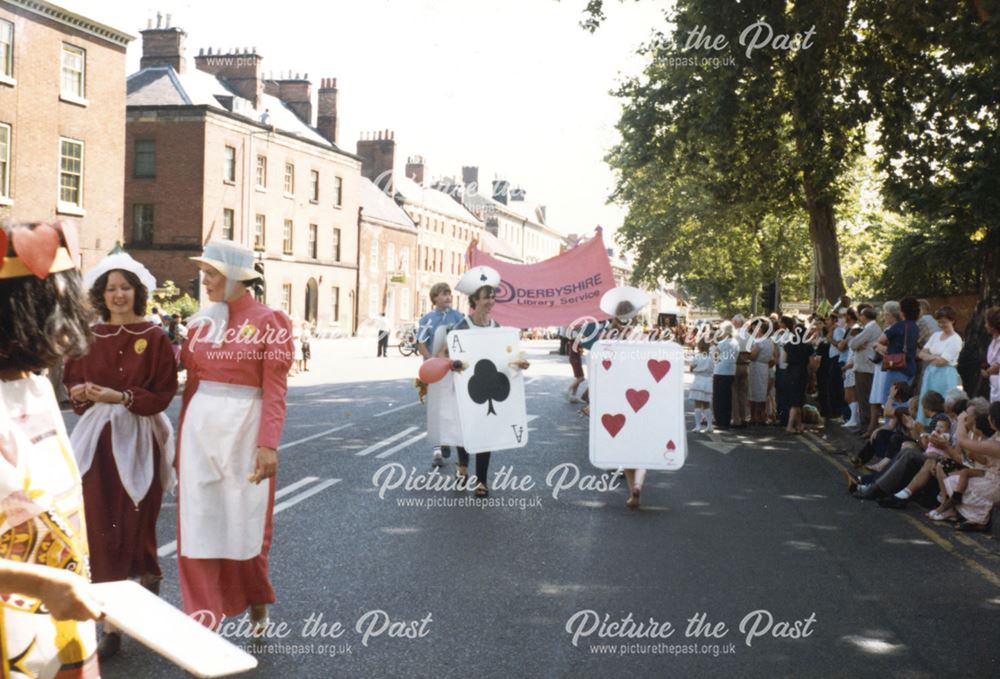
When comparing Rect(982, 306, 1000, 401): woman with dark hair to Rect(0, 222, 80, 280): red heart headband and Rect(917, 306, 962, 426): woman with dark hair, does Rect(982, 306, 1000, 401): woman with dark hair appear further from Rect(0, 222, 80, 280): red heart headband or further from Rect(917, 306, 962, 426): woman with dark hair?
Rect(0, 222, 80, 280): red heart headband

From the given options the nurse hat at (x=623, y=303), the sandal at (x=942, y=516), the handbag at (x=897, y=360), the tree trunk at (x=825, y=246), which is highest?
the tree trunk at (x=825, y=246)

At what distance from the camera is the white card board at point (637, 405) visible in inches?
381

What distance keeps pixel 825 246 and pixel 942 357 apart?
A: 13028 millimetres

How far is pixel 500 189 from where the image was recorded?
125562 mm

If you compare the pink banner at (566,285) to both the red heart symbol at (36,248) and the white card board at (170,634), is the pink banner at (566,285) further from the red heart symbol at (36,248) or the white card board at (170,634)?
the white card board at (170,634)

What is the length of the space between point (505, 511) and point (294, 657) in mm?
4099

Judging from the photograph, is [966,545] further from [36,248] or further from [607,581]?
[36,248]

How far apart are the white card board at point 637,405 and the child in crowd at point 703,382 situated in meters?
7.06

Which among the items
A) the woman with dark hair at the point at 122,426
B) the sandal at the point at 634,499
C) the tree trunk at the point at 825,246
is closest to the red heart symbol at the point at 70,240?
the woman with dark hair at the point at 122,426

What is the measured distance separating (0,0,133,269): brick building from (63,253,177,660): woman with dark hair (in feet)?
80.1

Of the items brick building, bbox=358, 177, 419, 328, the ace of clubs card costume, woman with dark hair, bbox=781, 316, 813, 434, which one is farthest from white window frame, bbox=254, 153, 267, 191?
the ace of clubs card costume

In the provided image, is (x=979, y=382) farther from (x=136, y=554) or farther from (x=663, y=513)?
(x=136, y=554)

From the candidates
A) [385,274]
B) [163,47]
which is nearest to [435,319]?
[163,47]

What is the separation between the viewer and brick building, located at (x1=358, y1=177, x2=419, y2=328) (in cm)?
6512
